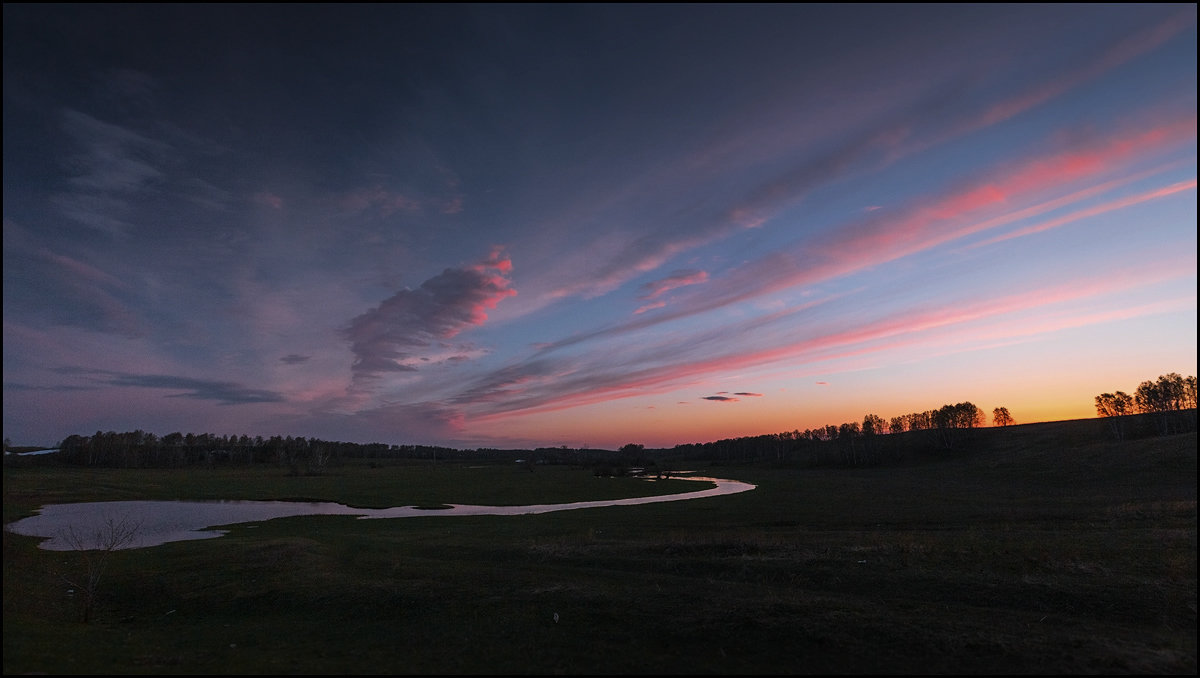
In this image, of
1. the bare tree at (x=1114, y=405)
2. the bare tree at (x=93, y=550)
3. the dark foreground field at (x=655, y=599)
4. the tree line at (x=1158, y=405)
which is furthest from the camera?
the bare tree at (x=1114, y=405)

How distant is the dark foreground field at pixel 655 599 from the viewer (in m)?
15.0

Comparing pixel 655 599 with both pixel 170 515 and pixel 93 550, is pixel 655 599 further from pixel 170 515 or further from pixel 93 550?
pixel 170 515

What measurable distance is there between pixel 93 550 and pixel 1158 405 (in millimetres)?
204688

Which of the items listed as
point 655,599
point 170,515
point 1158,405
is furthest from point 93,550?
point 1158,405

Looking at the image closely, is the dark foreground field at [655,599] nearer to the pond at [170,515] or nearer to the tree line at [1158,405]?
the pond at [170,515]

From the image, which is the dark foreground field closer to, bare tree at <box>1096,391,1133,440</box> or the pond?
the pond

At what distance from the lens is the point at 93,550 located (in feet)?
129

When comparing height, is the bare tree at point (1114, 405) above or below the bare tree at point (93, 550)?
above

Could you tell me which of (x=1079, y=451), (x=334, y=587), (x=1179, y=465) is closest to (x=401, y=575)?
(x=334, y=587)

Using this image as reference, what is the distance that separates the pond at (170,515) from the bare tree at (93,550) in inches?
7.5

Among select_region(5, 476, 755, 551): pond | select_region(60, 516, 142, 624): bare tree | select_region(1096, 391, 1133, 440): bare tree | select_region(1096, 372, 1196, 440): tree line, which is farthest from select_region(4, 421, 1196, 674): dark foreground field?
select_region(1096, 391, 1133, 440): bare tree

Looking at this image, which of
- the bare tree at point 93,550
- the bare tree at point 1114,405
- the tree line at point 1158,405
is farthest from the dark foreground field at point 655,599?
the bare tree at point 1114,405

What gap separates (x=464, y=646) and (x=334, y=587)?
11949mm

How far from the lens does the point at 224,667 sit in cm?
1449
